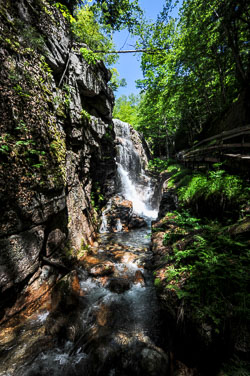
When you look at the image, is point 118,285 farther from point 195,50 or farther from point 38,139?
point 195,50

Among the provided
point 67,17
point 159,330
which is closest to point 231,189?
point 159,330

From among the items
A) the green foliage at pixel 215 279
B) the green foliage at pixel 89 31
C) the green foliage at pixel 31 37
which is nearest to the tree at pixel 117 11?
the green foliage at pixel 89 31

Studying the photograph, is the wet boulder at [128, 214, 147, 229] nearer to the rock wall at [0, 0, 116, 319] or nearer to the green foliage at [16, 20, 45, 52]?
the rock wall at [0, 0, 116, 319]

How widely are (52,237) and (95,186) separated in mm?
5959

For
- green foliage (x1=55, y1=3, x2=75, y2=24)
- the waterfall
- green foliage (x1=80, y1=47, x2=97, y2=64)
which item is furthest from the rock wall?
the waterfall

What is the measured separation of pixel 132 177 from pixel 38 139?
12983 mm

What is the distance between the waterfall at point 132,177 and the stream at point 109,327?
7.30m

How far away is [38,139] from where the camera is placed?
14.3 ft

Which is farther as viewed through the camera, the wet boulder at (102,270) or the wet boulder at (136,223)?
the wet boulder at (136,223)

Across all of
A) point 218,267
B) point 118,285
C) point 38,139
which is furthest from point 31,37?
point 118,285

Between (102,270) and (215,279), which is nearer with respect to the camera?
(215,279)

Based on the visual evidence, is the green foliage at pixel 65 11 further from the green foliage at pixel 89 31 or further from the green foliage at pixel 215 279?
the green foliage at pixel 215 279

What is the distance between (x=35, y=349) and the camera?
2979mm

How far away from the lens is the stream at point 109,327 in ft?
8.66
